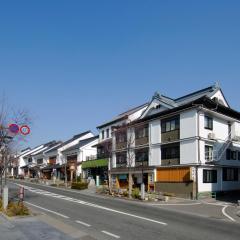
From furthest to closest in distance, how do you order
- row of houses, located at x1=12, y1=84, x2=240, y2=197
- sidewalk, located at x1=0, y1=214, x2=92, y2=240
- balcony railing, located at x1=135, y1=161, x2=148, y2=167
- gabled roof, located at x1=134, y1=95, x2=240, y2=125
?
1. balcony railing, located at x1=135, y1=161, x2=148, y2=167
2. gabled roof, located at x1=134, y1=95, x2=240, y2=125
3. row of houses, located at x1=12, y1=84, x2=240, y2=197
4. sidewalk, located at x1=0, y1=214, x2=92, y2=240

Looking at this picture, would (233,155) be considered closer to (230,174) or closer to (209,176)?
(230,174)

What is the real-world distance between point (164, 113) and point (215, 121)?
5311 mm

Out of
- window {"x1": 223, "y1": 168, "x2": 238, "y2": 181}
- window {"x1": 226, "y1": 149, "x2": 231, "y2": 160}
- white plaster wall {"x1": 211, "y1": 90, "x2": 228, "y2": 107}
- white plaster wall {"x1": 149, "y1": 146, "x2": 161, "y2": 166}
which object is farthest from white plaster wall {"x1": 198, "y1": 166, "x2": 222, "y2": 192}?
white plaster wall {"x1": 211, "y1": 90, "x2": 228, "y2": 107}

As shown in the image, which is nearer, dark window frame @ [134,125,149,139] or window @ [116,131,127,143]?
dark window frame @ [134,125,149,139]

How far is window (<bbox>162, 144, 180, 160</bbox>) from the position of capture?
36062 millimetres

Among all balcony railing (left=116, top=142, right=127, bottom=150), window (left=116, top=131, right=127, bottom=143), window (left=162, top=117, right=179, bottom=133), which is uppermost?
window (left=162, top=117, right=179, bottom=133)

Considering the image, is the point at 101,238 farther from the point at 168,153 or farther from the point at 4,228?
the point at 168,153

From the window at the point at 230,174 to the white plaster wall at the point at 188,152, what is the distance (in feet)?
18.1

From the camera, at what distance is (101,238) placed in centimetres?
1220

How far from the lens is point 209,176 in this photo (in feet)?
115

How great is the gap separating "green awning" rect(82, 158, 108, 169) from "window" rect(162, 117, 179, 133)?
15.1 m

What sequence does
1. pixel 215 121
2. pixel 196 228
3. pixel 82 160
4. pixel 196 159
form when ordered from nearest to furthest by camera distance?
pixel 196 228
pixel 196 159
pixel 215 121
pixel 82 160

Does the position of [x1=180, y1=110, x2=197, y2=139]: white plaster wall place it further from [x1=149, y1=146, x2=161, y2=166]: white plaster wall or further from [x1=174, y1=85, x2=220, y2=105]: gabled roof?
[x1=149, y1=146, x2=161, y2=166]: white plaster wall

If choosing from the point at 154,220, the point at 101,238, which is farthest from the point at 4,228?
the point at 154,220
